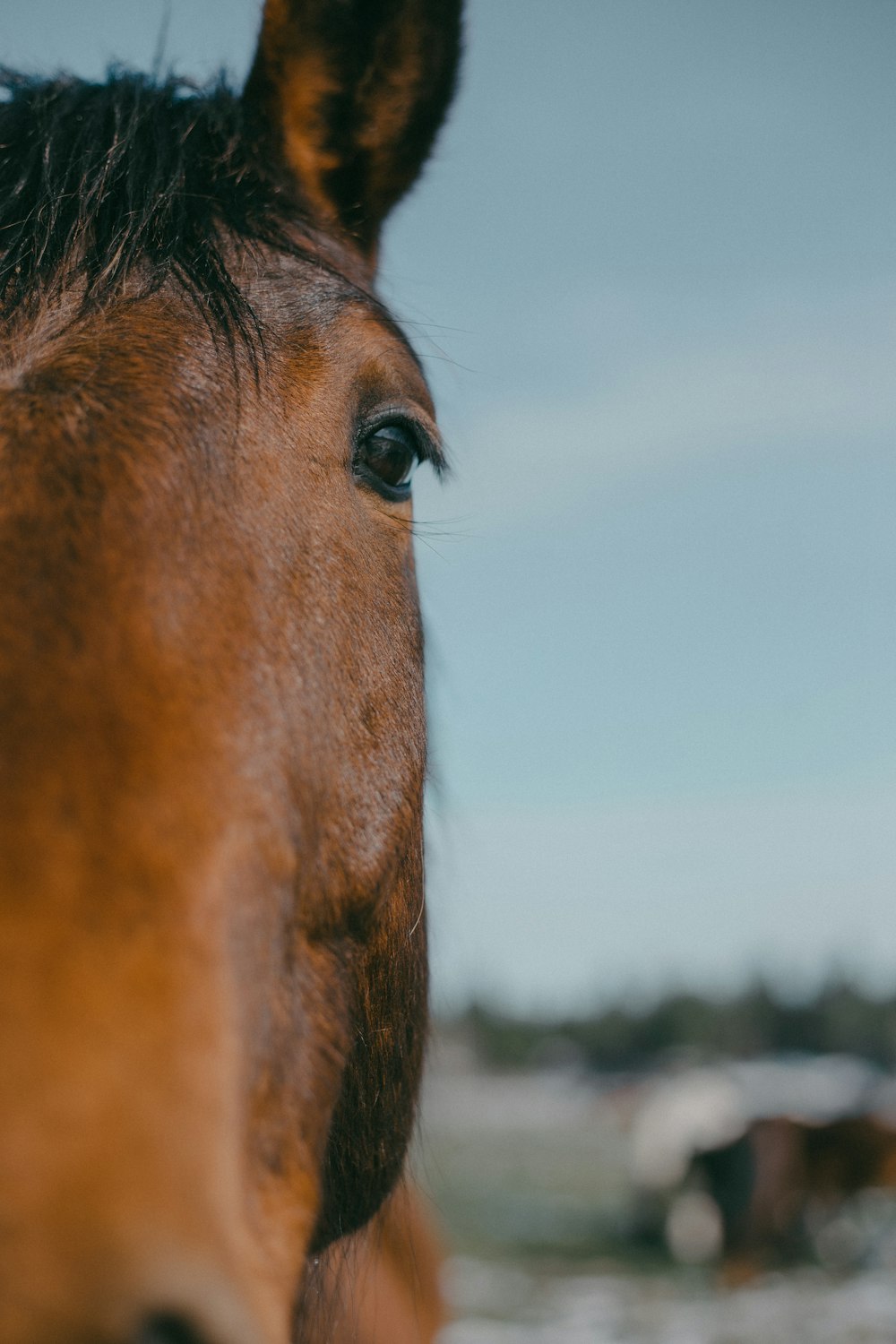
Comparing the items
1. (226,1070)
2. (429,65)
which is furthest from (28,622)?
(429,65)

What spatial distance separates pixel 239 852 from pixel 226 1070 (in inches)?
9.7

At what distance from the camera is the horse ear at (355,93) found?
223 cm

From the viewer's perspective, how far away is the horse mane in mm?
1648

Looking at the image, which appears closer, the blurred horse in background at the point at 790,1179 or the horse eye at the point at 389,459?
the horse eye at the point at 389,459

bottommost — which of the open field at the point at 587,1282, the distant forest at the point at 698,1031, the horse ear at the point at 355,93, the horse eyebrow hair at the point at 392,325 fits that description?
the distant forest at the point at 698,1031

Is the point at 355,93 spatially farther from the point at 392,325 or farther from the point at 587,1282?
the point at 587,1282

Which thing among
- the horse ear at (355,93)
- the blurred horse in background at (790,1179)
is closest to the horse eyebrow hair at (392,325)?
the horse ear at (355,93)

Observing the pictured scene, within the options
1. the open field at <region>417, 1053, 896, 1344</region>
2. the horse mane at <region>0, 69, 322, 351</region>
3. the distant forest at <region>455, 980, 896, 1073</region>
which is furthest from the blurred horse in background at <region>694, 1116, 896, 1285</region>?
the distant forest at <region>455, 980, 896, 1073</region>

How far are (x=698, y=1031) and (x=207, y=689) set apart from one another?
7894 cm

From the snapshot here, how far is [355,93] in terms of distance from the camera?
7.79ft

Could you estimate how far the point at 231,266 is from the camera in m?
1.78

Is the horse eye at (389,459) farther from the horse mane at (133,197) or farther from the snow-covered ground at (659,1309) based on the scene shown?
the snow-covered ground at (659,1309)

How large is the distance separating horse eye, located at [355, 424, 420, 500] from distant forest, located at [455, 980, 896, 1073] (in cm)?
6185

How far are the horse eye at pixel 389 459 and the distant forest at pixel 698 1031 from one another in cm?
6185
